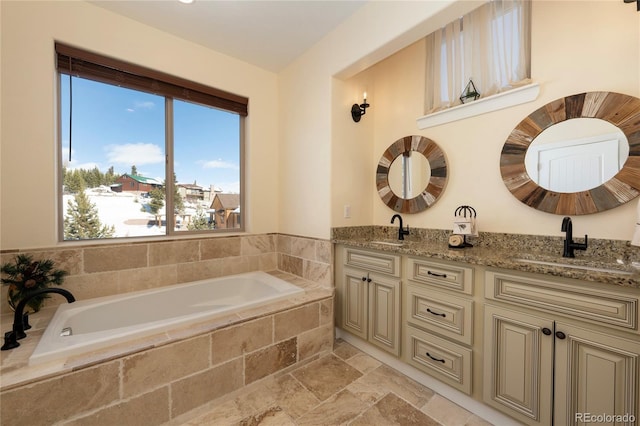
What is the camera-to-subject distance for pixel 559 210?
1.59 metres

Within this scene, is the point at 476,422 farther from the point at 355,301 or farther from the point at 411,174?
the point at 411,174

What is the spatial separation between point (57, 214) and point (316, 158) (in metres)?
2.09

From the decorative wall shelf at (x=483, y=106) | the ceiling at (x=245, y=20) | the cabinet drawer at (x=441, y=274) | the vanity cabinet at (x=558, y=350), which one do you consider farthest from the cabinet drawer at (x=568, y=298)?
the ceiling at (x=245, y=20)

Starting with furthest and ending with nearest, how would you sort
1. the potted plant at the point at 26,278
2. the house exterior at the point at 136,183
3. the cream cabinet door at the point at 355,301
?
the house exterior at the point at 136,183 < the cream cabinet door at the point at 355,301 < the potted plant at the point at 26,278

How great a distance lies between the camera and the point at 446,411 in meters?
1.55

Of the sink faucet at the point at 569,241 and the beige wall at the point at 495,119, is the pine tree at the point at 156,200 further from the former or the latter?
the sink faucet at the point at 569,241

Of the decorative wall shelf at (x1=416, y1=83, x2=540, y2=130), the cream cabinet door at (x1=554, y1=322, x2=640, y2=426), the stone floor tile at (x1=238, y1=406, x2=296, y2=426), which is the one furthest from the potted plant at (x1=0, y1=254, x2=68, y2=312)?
the decorative wall shelf at (x1=416, y1=83, x2=540, y2=130)

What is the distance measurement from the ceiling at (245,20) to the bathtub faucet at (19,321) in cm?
209

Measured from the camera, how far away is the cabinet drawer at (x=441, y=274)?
4.97 feet

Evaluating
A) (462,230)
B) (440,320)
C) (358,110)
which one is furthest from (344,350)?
(358,110)

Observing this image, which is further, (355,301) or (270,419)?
(355,301)

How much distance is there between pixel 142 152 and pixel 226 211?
933 millimetres

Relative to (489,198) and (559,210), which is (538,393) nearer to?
(559,210)

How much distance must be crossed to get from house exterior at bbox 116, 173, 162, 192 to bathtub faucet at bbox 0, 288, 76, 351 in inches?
43.5
